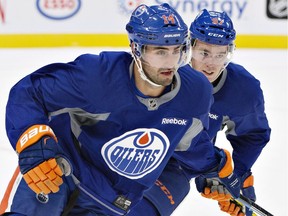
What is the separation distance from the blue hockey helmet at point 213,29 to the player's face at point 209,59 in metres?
0.03

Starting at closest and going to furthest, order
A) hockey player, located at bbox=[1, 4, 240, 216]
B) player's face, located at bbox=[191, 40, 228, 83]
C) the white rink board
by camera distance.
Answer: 1. hockey player, located at bbox=[1, 4, 240, 216]
2. player's face, located at bbox=[191, 40, 228, 83]
3. the white rink board

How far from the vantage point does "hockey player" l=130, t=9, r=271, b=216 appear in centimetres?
318

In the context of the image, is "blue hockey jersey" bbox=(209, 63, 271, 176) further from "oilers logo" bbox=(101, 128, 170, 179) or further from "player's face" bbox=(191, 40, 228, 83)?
"oilers logo" bbox=(101, 128, 170, 179)

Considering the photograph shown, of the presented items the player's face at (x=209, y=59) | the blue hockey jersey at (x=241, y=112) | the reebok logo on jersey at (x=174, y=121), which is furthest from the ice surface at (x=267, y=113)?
the reebok logo on jersey at (x=174, y=121)

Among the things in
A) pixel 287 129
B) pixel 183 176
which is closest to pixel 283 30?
pixel 287 129

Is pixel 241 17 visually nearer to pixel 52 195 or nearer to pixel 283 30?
pixel 283 30

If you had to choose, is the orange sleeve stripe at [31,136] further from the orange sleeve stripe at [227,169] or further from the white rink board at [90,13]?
the white rink board at [90,13]

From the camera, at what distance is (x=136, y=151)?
8.73 ft

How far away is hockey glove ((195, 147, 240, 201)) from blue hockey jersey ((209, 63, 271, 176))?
159mm

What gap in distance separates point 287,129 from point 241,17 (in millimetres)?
1826

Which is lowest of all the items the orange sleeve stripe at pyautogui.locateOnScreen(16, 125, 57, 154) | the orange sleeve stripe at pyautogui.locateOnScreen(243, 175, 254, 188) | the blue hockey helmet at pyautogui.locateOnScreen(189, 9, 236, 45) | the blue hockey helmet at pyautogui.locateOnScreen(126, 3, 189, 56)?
the orange sleeve stripe at pyautogui.locateOnScreen(243, 175, 254, 188)

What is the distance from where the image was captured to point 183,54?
2.52 m

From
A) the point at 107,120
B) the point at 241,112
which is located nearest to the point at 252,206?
the point at 241,112

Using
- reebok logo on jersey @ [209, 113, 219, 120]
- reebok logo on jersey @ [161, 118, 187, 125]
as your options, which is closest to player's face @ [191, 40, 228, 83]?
reebok logo on jersey @ [209, 113, 219, 120]
